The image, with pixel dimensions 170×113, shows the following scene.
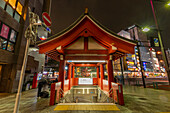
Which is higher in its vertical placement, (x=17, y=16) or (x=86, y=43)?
(x=17, y=16)

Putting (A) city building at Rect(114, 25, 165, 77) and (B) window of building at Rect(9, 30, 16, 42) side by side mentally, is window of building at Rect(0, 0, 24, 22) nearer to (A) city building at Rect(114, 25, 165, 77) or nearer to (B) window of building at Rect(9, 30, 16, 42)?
(B) window of building at Rect(9, 30, 16, 42)

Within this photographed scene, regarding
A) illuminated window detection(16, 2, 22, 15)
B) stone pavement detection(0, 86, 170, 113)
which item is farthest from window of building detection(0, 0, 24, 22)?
stone pavement detection(0, 86, 170, 113)

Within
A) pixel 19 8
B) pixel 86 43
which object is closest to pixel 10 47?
pixel 19 8

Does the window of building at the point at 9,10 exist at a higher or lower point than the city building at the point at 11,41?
higher

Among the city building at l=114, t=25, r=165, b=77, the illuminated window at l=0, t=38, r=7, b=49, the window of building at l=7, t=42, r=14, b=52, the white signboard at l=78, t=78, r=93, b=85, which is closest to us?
the illuminated window at l=0, t=38, r=7, b=49

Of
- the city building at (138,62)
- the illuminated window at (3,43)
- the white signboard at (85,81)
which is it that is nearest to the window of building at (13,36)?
the illuminated window at (3,43)

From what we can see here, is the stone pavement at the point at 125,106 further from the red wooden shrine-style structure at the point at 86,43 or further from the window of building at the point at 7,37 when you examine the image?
the window of building at the point at 7,37

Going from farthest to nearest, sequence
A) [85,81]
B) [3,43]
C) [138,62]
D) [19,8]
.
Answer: [138,62]
[85,81]
[19,8]
[3,43]

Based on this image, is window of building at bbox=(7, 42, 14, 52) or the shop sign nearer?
the shop sign

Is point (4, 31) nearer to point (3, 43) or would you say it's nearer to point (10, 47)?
point (3, 43)

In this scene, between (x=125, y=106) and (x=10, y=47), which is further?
(x=10, y=47)

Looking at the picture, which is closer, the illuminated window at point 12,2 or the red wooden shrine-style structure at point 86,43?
the red wooden shrine-style structure at point 86,43

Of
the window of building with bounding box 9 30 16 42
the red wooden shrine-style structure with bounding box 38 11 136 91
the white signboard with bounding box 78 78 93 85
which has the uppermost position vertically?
the window of building with bounding box 9 30 16 42

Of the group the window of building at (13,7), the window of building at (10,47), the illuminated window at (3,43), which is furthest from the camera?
the window of building at (10,47)
